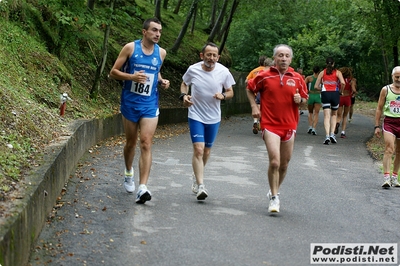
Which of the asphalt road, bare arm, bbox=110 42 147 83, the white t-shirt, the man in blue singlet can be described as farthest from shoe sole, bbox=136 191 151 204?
bare arm, bbox=110 42 147 83

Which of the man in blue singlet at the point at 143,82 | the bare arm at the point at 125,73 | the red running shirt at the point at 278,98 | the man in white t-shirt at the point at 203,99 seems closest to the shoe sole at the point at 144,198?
the man in blue singlet at the point at 143,82

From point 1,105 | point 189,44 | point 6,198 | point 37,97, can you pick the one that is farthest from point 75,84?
point 189,44

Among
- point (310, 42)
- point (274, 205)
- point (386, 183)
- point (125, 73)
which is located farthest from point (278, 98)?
point (310, 42)

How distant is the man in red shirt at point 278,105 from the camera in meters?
8.58


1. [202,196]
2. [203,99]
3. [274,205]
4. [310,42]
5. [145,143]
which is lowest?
[310,42]

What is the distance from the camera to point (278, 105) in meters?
8.64

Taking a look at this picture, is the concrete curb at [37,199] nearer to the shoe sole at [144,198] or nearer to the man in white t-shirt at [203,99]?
the shoe sole at [144,198]

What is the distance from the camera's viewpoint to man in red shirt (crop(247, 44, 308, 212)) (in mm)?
8578

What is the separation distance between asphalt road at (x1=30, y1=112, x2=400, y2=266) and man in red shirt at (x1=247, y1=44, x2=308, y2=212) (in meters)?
0.65

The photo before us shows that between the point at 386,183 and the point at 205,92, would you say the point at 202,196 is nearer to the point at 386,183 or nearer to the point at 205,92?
the point at 205,92

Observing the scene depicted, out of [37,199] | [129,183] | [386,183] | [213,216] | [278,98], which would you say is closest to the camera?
[37,199]

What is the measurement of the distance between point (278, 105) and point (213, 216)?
5.06 ft

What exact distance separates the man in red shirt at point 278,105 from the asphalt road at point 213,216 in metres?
0.65

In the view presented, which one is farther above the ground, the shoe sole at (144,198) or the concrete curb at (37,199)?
the concrete curb at (37,199)
